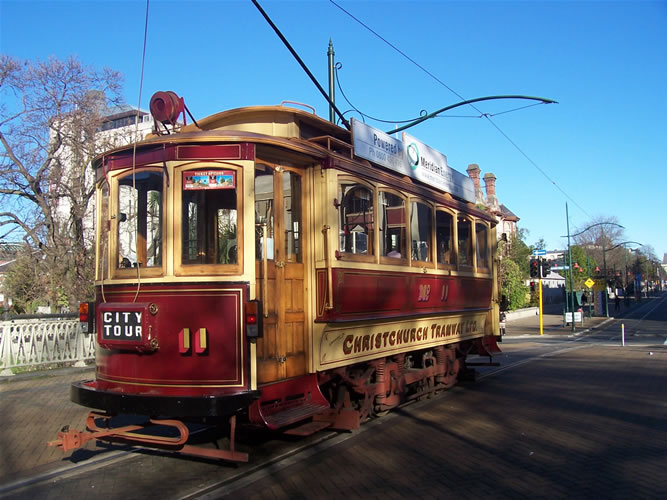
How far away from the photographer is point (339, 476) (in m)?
5.53

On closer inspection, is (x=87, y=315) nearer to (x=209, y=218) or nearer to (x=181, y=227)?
(x=181, y=227)

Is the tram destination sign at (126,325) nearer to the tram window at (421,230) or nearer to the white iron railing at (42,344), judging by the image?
the tram window at (421,230)

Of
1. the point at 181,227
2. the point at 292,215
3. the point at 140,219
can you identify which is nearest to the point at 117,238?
the point at 140,219

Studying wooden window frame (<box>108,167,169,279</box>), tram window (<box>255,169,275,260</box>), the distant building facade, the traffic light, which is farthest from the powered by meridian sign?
the distant building facade

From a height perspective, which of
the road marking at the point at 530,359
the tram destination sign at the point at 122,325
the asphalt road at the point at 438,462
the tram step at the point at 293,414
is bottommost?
the road marking at the point at 530,359

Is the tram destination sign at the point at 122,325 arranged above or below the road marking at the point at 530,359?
above

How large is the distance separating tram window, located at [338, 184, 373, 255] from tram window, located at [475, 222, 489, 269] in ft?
14.9

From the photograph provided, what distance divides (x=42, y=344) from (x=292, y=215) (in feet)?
28.7

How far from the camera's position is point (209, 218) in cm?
585

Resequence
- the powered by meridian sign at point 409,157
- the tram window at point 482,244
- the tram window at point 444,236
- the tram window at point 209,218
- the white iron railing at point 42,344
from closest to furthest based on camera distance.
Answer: the tram window at point 209,218, the powered by meridian sign at point 409,157, the tram window at point 444,236, the tram window at point 482,244, the white iron railing at point 42,344

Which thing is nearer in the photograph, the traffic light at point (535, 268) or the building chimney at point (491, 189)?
the traffic light at point (535, 268)

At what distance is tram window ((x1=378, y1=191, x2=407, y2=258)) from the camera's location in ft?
24.7

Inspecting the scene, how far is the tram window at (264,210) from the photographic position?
234 inches

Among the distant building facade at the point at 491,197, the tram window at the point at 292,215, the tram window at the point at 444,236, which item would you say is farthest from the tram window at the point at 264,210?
the distant building facade at the point at 491,197
